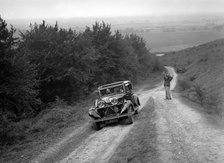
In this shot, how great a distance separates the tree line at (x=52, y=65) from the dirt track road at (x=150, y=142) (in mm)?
Answer: 4610

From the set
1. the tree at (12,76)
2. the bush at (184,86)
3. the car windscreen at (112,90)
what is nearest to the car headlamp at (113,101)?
the car windscreen at (112,90)

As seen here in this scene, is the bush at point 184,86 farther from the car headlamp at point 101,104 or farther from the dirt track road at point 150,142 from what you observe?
the car headlamp at point 101,104

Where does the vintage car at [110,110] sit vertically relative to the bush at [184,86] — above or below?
above

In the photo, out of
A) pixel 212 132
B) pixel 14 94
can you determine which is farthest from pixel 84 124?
pixel 212 132

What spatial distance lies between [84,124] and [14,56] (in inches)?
220

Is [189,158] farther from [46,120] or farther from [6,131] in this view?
[46,120]

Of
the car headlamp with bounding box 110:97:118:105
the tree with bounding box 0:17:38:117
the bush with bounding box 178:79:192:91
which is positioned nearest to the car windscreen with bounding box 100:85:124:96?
the car headlamp with bounding box 110:97:118:105

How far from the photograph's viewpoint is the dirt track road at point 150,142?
12312 mm

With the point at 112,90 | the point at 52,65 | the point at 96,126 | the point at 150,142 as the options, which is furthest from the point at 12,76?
the point at 52,65

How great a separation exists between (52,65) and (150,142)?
65.7 feet

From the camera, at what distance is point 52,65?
3244cm

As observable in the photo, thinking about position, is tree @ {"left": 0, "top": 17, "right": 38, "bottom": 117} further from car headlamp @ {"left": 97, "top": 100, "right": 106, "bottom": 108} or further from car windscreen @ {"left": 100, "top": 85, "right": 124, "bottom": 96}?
car headlamp @ {"left": 97, "top": 100, "right": 106, "bottom": 108}

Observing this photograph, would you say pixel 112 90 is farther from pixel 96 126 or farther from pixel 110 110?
pixel 96 126

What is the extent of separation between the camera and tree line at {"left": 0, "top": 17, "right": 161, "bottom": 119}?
20797 millimetres
